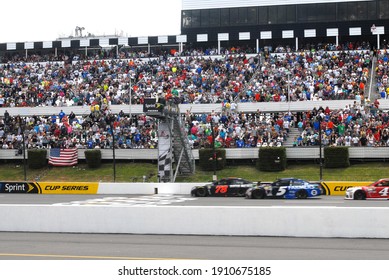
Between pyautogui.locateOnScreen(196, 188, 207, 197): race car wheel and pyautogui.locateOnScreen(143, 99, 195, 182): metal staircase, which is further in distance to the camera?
pyautogui.locateOnScreen(143, 99, 195, 182): metal staircase

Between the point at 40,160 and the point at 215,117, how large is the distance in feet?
45.8

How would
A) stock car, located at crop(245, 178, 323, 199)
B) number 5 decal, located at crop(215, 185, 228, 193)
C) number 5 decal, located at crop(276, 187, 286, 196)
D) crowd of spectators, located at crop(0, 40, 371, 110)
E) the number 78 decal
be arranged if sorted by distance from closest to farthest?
the number 78 decal
stock car, located at crop(245, 178, 323, 199)
number 5 decal, located at crop(276, 187, 286, 196)
number 5 decal, located at crop(215, 185, 228, 193)
crowd of spectators, located at crop(0, 40, 371, 110)

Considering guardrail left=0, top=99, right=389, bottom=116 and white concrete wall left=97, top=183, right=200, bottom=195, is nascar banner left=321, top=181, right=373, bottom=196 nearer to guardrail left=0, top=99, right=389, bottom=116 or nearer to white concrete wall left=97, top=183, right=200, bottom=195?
white concrete wall left=97, top=183, right=200, bottom=195

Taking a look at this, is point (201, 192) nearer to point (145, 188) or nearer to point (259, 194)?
point (259, 194)

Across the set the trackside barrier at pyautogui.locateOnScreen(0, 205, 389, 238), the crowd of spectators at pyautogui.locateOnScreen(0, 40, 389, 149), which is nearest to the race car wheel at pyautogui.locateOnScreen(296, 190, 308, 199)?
the crowd of spectators at pyautogui.locateOnScreen(0, 40, 389, 149)

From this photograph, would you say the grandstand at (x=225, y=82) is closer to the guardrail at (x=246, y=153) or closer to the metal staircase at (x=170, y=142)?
the guardrail at (x=246, y=153)

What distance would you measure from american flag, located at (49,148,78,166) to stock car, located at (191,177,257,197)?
51.7 ft

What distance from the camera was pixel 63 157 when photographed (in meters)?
52.7

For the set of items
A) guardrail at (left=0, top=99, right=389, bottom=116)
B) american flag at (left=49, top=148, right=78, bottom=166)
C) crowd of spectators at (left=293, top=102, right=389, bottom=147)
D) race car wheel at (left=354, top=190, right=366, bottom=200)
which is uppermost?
guardrail at (left=0, top=99, right=389, bottom=116)

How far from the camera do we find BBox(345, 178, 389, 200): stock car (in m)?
33.8

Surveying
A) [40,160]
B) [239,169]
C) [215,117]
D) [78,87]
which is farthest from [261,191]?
[78,87]

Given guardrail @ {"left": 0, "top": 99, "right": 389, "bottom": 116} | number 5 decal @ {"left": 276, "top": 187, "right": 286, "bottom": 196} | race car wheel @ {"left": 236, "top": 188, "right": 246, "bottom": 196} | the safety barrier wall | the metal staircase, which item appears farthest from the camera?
guardrail @ {"left": 0, "top": 99, "right": 389, "bottom": 116}

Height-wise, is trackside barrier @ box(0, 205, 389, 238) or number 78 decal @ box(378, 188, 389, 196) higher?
trackside barrier @ box(0, 205, 389, 238)

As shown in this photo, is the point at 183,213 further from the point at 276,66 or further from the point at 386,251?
the point at 276,66
